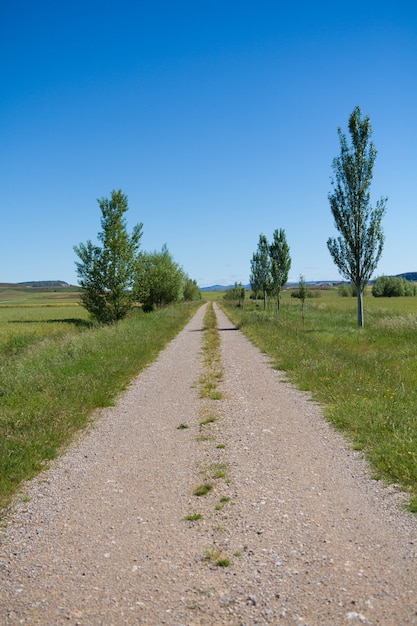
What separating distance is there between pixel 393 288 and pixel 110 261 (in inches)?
3266

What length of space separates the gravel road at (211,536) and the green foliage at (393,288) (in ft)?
328

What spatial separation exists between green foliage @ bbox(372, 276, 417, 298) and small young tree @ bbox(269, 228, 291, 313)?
6642 centimetres

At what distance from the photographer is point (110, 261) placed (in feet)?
110

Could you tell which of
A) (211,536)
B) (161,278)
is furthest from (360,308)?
(161,278)

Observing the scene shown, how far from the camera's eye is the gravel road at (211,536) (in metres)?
3.28

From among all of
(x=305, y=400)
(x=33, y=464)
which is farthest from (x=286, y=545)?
(x=305, y=400)

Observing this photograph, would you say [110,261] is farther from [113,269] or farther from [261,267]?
[261,267]

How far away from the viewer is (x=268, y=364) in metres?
15.0

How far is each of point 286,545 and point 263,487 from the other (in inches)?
51.3

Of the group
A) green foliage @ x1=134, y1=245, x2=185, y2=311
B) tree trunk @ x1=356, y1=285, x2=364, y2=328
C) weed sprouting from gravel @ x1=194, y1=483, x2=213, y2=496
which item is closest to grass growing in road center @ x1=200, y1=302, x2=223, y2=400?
weed sprouting from gravel @ x1=194, y1=483, x2=213, y2=496

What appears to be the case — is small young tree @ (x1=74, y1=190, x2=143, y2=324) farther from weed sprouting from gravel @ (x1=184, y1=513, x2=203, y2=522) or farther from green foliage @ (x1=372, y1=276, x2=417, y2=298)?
green foliage @ (x1=372, y1=276, x2=417, y2=298)

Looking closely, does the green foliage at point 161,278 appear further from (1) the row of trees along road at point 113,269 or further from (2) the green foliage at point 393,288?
(2) the green foliage at point 393,288

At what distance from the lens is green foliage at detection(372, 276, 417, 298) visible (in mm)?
97875

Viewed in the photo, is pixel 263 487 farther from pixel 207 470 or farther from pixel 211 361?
pixel 211 361
